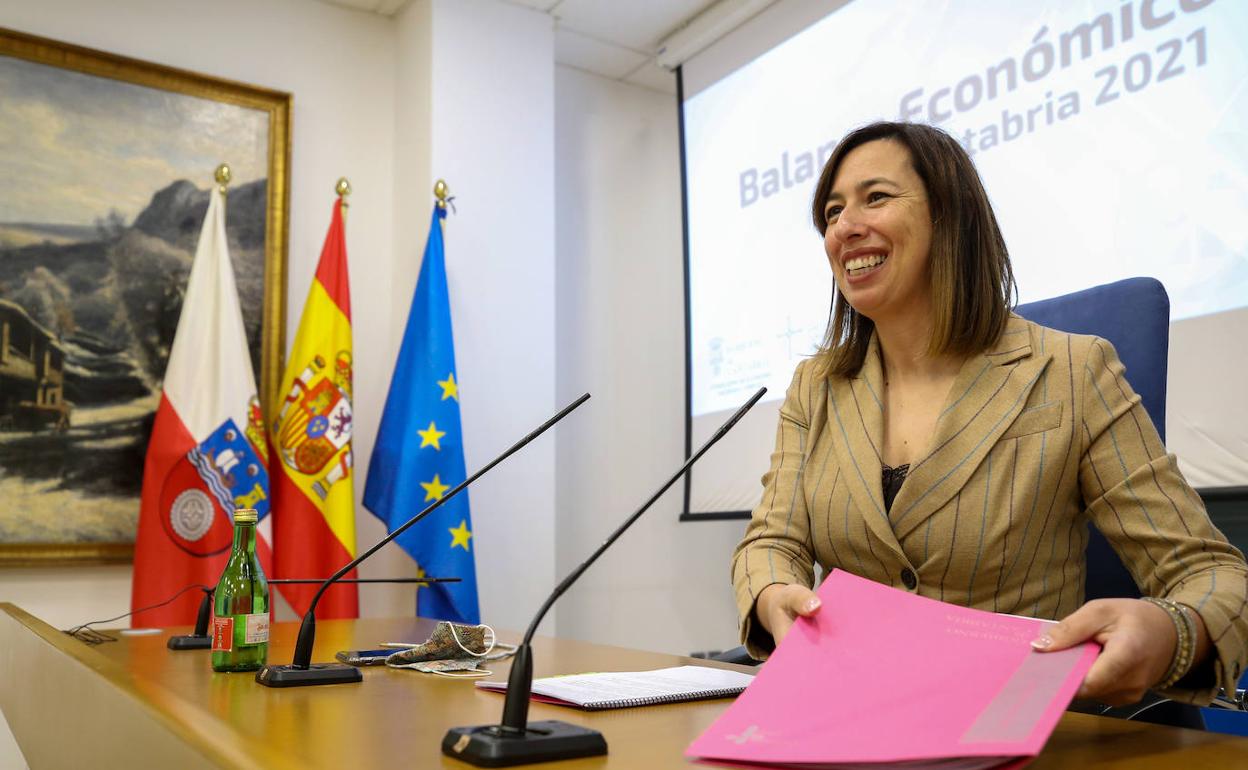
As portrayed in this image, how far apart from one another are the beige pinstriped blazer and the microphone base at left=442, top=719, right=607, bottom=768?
20.4 inches

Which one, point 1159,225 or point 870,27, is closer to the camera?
point 1159,225

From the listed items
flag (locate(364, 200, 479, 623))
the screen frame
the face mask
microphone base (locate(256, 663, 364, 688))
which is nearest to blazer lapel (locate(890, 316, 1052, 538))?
the face mask

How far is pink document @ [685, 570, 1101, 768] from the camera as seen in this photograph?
73 cm

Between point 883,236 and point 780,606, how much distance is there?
60 centimetres

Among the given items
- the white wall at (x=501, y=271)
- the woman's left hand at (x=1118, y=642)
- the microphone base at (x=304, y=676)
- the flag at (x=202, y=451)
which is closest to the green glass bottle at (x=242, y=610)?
the microphone base at (x=304, y=676)

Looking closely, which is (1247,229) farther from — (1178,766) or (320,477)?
(320,477)

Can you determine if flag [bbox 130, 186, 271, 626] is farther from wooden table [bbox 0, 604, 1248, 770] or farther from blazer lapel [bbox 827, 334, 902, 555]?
blazer lapel [bbox 827, 334, 902, 555]

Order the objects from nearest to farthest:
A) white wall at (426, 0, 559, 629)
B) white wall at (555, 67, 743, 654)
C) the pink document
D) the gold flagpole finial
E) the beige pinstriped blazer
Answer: the pink document, the beige pinstriped blazer, the gold flagpole finial, white wall at (426, 0, 559, 629), white wall at (555, 67, 743, 654)

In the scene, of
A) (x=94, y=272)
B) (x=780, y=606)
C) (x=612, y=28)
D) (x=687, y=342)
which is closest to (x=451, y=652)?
(x=780, y=606)

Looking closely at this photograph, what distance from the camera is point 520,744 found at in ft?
2.53

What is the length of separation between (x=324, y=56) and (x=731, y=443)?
7.06ft

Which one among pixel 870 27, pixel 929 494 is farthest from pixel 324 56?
pixel 929 494

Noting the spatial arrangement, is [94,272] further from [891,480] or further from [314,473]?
[891,480]

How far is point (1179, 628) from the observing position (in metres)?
1.01
